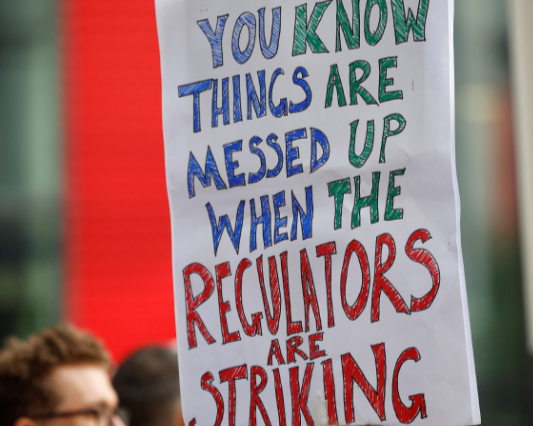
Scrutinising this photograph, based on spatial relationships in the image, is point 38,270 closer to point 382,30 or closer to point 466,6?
point 466,6

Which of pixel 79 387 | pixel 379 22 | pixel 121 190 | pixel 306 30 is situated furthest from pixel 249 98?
pixel 121 190

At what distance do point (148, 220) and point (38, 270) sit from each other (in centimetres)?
83

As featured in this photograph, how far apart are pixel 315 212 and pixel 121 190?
4.41 metres

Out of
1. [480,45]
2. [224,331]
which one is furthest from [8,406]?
[480,45]

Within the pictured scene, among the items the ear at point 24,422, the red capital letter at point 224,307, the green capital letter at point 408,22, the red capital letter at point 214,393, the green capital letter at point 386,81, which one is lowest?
the ear at point 24,422

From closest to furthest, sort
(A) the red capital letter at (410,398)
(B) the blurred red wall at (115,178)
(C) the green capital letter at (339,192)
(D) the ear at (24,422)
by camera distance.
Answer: (A) the red capital letter at (410,398) → (C) the green capital letter at (339,192) → (D) the ear at (24,422) → (B) the blurred red wall at (115,178)

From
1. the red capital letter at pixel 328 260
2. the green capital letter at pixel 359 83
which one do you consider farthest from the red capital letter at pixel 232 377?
the green capital letter at pixel 359 83

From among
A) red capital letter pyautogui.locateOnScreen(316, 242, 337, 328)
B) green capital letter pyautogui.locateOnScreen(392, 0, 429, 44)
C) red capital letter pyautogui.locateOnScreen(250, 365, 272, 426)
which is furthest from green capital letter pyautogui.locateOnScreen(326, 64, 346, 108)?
red capital letter pyautogui.locateOnScreen(250, 365, 272, 426)

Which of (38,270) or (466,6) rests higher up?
(466,6)

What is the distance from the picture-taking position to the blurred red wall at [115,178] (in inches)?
223

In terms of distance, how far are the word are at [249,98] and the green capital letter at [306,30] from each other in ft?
0.13

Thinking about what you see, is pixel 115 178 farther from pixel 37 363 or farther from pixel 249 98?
pixel 249 98

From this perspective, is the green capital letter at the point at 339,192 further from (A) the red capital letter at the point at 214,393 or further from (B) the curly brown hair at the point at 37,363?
(B) the curly brown hair at the point at 37,363

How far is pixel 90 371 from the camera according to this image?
2.52 metres
